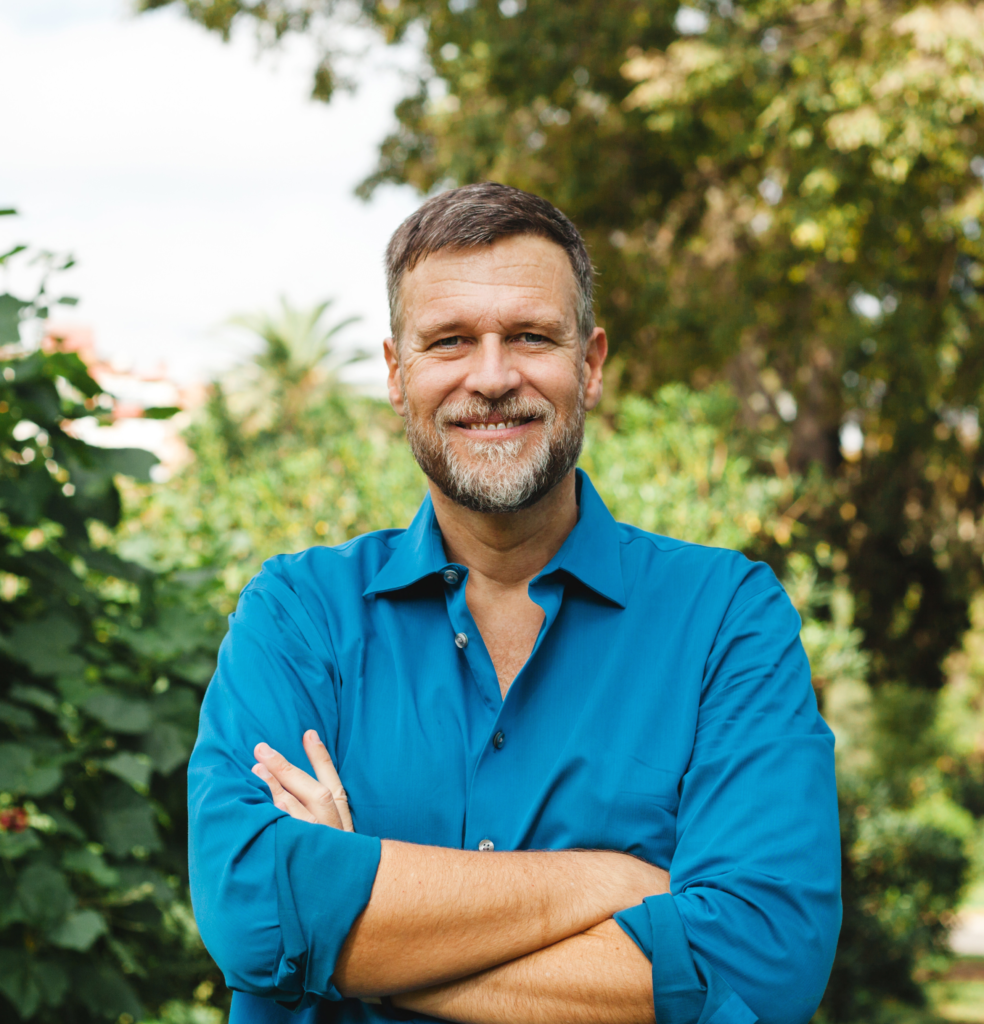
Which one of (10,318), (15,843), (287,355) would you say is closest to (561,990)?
(15,843)

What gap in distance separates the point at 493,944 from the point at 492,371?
0.98m

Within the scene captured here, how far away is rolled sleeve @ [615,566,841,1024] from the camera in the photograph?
1.59 metres

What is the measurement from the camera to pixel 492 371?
1924mm

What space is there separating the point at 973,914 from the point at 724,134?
36.0 ft

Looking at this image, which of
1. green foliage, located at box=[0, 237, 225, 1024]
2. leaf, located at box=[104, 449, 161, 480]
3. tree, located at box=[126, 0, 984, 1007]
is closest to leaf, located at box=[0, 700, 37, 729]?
green foliage, located at box=[0, 237, 225, 1024]

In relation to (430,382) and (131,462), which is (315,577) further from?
(131,462)

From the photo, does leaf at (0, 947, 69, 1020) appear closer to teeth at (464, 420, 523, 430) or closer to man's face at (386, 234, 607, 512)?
man's face at (386, 234, 607, 512)

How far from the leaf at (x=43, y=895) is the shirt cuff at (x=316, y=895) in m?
1.16

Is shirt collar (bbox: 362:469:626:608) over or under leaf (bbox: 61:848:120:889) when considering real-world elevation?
over

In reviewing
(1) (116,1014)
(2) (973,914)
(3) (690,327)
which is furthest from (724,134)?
(2) (973,914)

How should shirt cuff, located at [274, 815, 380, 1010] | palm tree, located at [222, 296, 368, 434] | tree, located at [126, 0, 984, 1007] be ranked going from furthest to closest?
1. palm tree, located at [222, 296, 368, 434]
2. tree, located at [126, 0, 984, 1007]
3. shirt cuff, located at [274, 815, 380, 1010]

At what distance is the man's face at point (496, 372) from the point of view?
194cm

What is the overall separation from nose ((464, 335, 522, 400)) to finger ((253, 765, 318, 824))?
30.7 inches

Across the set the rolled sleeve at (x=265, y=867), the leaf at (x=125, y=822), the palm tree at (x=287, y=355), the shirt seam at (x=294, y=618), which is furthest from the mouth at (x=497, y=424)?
the palm tree at (x=287, y=355)
